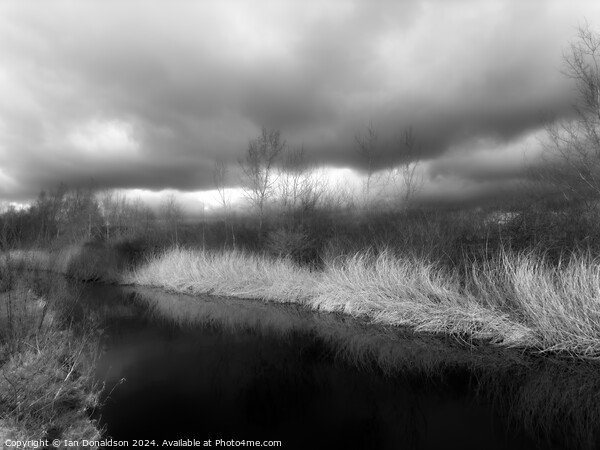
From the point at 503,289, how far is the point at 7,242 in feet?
33.1

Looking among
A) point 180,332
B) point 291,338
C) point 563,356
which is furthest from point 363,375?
point 180,332

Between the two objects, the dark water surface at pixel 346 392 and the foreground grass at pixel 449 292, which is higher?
the foreground grass at pixel 449 292

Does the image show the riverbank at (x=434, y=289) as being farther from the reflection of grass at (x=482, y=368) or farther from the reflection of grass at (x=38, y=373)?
the reflection of grass at (x=38, y=373)

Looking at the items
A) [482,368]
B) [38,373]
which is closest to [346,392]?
[482,368]

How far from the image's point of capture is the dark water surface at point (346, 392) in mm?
4840

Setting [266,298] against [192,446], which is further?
[266,298]

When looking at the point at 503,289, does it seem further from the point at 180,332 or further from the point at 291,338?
the point at 180,332

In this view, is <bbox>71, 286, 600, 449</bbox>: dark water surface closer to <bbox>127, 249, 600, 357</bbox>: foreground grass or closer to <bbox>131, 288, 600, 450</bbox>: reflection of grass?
<bbox>131, 288, 600, 450</bbox>: reflection of grass

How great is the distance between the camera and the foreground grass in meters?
6.85

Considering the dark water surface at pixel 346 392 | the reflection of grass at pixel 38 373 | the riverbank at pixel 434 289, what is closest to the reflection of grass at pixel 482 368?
the dark water surface at pixel 346 392

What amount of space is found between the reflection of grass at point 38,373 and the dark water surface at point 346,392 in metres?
0.51

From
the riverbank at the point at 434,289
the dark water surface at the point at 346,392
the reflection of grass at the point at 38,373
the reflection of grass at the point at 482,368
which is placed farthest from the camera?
the riverbank at the point at 434,289

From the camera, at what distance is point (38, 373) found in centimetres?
501

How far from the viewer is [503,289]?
27.4 ft
